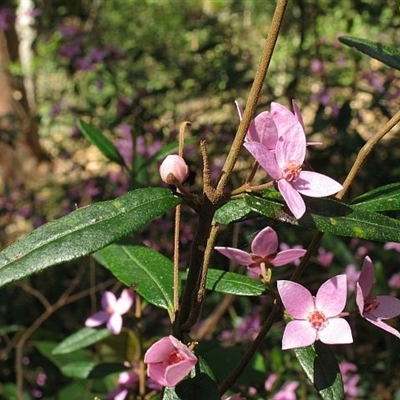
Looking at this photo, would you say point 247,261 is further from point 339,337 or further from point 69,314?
point 69,314

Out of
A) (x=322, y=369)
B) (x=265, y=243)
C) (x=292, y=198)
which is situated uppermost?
(x=292, y=198)

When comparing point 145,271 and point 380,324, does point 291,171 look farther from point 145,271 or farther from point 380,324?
point 145,271

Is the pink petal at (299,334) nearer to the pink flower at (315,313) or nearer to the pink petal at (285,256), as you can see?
the pink flower at (315,313)

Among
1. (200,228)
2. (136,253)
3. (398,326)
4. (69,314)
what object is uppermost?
(200,228)

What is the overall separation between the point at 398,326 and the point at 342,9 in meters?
1.60

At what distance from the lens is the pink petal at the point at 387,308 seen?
82 cm

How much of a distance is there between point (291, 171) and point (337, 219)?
73 mm

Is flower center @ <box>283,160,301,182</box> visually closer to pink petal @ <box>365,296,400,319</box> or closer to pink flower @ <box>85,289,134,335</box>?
pink petal @ <box>365,296,400,319</box>

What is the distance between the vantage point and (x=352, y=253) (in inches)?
83.4

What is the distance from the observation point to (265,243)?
2.69 feet

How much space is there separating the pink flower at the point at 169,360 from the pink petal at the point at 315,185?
0.71ft

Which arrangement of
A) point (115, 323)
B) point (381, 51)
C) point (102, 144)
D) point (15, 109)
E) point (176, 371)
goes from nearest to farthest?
point (176, 371), point (381, 51), point (115, 323), point (102, 144), point (15, 109)

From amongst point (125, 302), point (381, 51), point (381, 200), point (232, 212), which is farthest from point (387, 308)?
point (125, 302)

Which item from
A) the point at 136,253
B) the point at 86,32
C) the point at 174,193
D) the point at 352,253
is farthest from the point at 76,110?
the point at 174,193
